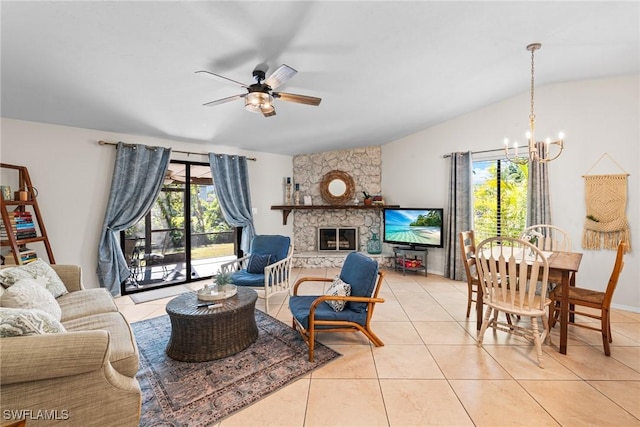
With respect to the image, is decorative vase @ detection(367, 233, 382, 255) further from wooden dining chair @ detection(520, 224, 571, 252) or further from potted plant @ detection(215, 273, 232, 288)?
potted plant @ detection(215, 273, 232, 288)

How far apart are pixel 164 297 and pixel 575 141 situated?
6080 millimetres

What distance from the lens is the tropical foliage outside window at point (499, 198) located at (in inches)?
170

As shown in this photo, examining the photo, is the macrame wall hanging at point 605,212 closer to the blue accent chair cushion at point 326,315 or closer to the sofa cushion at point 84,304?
the blue accent chair cushion at point 326,315

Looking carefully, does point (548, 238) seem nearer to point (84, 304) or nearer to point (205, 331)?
point (205, 331)

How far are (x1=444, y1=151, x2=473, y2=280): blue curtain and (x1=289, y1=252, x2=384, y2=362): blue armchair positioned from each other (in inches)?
110

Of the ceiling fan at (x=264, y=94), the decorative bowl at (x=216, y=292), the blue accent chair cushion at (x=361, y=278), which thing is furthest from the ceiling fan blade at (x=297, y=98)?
the decorative bowl at (x=216, y=292)

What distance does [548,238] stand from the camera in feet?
11.0

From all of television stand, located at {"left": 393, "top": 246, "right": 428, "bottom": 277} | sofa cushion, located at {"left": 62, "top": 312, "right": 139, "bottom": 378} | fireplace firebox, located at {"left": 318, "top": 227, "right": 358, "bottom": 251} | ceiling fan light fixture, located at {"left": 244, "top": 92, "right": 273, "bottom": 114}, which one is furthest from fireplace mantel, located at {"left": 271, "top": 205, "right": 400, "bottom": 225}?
sofa cushion, located at {"left": 62, "top": 312, "right": 139, "bottom": 378}

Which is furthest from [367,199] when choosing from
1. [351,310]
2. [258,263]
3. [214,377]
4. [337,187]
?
[214,377]

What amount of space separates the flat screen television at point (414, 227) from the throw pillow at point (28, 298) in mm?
4805

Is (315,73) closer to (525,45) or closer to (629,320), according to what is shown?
(525,45)

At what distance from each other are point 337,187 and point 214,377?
173 inches

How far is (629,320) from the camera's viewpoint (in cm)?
315

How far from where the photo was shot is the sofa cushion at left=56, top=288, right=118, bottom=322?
234cm
